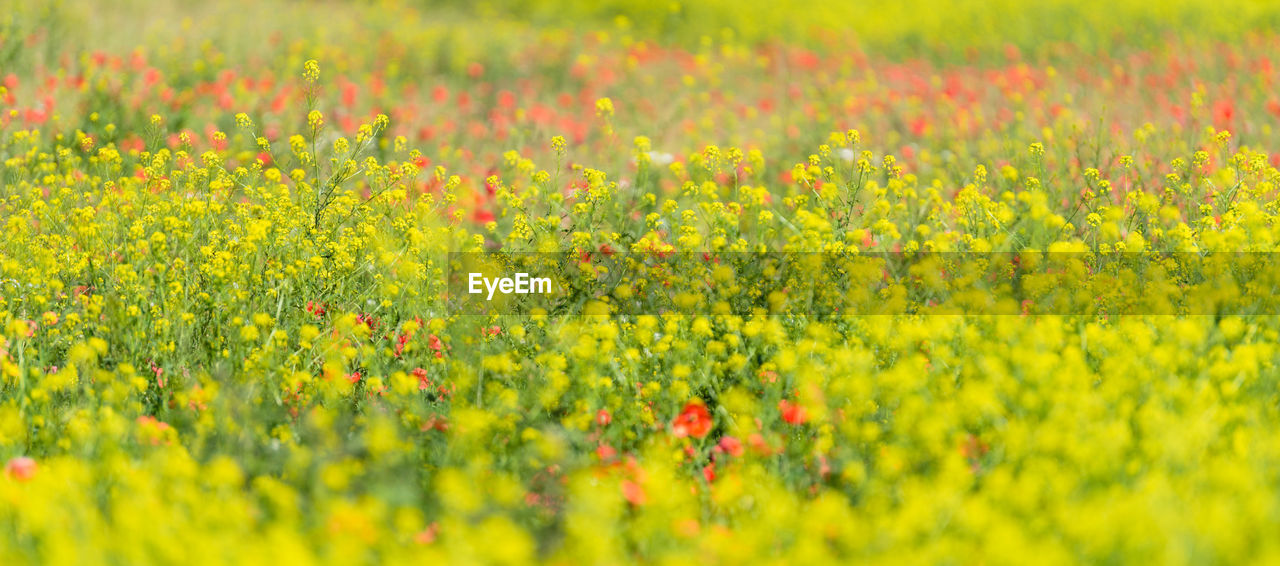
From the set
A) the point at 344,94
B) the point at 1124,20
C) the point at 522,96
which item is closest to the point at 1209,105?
the point at 1124,20

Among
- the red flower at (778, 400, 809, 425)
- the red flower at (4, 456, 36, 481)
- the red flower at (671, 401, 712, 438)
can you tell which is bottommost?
the red flower at (4, 456, 36, 481)

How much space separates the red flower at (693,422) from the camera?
323 cm

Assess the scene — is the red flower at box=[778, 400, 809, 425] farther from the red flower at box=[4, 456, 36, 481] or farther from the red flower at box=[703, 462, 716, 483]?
the red flower at box=[4, 456, 36, 481]

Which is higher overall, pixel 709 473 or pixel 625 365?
pixel 625 365

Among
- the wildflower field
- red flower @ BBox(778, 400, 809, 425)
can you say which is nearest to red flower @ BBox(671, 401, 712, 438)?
the wildflower field

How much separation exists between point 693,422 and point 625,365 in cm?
48

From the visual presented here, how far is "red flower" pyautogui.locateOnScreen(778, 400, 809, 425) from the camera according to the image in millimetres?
3189

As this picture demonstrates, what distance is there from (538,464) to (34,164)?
3.79 m

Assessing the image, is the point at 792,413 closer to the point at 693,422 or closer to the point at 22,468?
the point at 693,422

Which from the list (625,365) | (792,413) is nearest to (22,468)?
(625,365)

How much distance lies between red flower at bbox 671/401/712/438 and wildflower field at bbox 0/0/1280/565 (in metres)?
0.01

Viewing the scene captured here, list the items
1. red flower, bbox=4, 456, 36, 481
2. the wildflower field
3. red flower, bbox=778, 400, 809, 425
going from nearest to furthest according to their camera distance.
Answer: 1. the wildflower field
2. red flower, bbox=4, 456, 36, 481
3. red flower, bbox=778, 400, 809, 425

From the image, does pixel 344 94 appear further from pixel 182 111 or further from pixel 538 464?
pixel 538 464

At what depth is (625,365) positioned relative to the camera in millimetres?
3672
